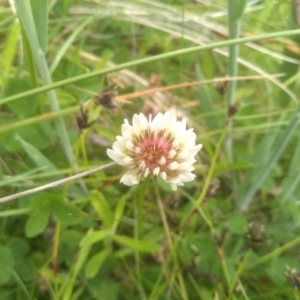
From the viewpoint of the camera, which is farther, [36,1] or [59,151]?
[59,151]

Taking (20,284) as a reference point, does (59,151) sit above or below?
above

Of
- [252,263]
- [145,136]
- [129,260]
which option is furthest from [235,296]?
[145,136]

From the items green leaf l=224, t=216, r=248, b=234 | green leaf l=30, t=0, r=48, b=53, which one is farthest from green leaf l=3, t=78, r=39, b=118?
green leaf l=224, t=216, r=248, b=234

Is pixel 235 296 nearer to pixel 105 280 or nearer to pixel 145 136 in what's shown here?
pixel 105 280

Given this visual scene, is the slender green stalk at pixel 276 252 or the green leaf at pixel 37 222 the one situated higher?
the green leaf at pixel 37 222

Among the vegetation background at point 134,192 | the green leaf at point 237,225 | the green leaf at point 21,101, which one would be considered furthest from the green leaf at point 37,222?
the green leaf at point 237,225

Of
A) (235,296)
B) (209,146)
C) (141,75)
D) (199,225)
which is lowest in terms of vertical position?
(235,296)

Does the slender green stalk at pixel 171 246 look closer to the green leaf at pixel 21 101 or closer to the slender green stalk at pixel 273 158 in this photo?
the slender green stalk at pixel 273 158
